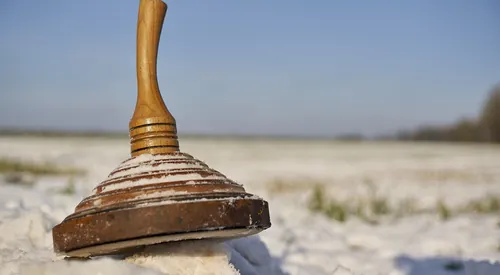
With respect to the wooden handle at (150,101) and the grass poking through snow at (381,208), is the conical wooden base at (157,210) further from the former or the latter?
the grass poking through snow at (381,208)

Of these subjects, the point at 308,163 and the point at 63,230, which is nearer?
the point at 63,230

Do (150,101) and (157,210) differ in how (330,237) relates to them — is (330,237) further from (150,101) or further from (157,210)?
(157,210)

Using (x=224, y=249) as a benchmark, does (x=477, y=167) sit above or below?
above

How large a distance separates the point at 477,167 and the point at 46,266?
27.8 feet

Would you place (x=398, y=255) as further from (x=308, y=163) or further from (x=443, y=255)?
(x=308, y=163)

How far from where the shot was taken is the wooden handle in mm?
1796

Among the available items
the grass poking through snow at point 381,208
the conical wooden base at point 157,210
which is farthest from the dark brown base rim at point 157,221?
the grass poking through snow at point 381,208

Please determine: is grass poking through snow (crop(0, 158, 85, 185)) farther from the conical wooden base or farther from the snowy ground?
the conical wooden base

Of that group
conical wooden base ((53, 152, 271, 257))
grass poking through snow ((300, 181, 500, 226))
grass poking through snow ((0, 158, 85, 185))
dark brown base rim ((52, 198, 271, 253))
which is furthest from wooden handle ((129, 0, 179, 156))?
grass poking through snow ((0, 158, 85, 185))

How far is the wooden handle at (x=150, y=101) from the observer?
1796mm

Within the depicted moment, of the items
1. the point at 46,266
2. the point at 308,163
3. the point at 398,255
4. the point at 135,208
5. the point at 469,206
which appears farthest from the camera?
the point at 308,163

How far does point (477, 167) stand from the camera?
30.3 ft

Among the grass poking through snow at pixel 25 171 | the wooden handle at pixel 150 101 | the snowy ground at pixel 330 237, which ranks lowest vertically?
the snowy ground at pixel 330 237

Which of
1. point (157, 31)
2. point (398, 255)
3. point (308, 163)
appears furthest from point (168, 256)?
point (308, 163)
